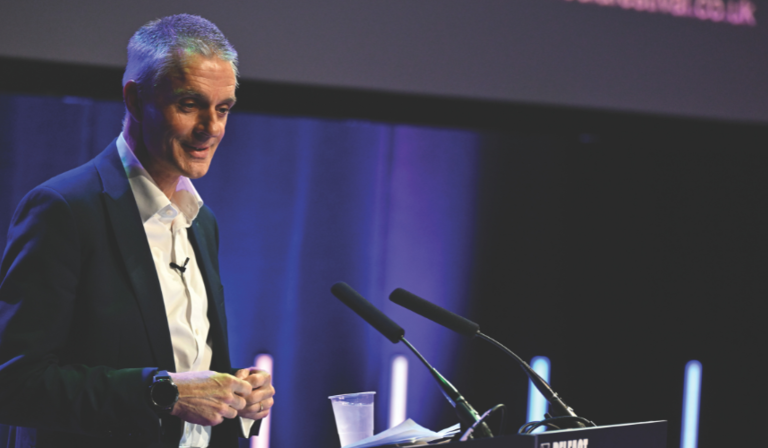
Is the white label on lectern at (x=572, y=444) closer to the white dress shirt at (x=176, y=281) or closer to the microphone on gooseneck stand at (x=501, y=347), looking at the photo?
the microphone on gooseneck stand at (x=501, y=347)

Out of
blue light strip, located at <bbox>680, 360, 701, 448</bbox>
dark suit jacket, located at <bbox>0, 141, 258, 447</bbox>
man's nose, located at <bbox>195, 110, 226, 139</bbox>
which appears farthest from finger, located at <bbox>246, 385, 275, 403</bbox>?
blue light strip, located at <bbox>680, 360, 701, 448</bbox>

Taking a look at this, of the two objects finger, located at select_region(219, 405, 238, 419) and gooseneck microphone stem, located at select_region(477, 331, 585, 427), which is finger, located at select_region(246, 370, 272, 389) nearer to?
finger, located at select_region(219, 405, 238, 419)

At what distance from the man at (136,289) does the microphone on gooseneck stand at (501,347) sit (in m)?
0.35

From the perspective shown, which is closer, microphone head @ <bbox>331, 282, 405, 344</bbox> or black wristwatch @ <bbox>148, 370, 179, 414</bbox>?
black wristwatch @ <bbox>148, 370, 179, 414</bbox>

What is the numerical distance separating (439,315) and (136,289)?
0.60 metres

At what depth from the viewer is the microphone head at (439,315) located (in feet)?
4.43

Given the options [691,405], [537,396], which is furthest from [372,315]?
[691,405]

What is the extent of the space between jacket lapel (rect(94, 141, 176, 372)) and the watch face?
18 centimetres

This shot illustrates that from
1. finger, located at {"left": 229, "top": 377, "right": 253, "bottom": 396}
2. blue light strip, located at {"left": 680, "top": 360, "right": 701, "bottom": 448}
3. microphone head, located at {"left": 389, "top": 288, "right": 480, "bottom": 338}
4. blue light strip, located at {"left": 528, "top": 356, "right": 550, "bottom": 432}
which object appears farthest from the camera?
blue light strip, located at {"left": 680, "top": 360, "right": 701, "bottom": 448}

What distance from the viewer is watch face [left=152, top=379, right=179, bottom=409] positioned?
1.19 meters

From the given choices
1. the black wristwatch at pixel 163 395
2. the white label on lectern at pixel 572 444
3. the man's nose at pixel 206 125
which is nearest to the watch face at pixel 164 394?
the black wristwatch at pixel 163 395

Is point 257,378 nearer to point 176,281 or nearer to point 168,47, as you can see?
point 176,281

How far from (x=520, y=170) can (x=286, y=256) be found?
3.70ft

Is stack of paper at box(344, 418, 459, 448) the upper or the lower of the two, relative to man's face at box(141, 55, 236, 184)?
lower
